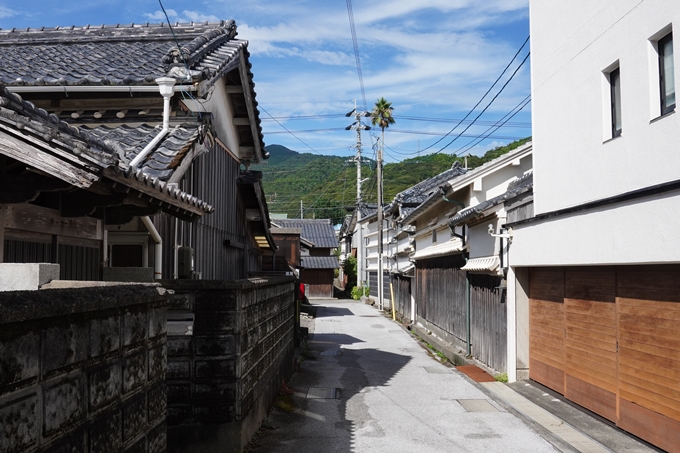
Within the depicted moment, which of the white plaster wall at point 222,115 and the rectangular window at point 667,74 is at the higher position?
the white plaster wall at point 222,115

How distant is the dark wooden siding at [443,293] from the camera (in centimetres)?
1820

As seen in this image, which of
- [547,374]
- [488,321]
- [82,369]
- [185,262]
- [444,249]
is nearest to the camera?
[82,369]

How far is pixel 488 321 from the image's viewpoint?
48.8 feet

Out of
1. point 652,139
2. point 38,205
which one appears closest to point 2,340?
point 38,205

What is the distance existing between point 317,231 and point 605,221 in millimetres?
50437

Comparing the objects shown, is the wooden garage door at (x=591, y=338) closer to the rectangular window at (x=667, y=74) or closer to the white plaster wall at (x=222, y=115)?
the rectangular window at (x=667, y=74)

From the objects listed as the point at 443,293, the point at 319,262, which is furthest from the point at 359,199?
the point at 443,293

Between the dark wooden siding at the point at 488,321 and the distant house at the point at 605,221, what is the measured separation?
1.99 ft

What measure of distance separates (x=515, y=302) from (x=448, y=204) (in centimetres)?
877

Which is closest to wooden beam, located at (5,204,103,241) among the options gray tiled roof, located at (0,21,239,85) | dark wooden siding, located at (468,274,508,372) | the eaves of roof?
gray tiled roof, located at (0,21,239,85)

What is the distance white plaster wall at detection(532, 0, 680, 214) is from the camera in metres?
7.98

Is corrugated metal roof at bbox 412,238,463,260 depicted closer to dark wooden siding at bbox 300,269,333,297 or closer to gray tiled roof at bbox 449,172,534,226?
gray tiled roof at bbox 449,172,534,226

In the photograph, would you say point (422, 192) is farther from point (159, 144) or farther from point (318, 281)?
point (159, 144)

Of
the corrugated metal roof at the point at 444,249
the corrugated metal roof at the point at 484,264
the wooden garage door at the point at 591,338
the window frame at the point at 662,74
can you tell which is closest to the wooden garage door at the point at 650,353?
the wooden garage door at the point at 591,338
